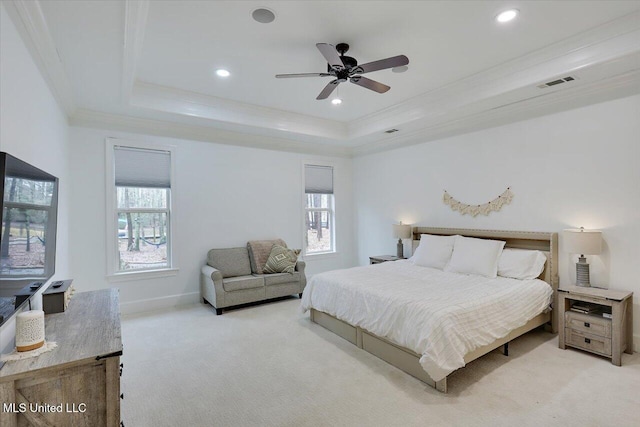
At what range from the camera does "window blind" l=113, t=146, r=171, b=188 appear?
4406 mm

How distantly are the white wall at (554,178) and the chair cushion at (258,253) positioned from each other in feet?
8.04

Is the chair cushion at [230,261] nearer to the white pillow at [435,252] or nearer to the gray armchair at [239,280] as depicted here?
the gray armchair at [239,280]

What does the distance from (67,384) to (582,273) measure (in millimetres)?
4410

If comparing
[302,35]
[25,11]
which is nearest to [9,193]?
[25,11]

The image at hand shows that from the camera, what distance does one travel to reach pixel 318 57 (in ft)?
10.7

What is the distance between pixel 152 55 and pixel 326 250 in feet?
14.7

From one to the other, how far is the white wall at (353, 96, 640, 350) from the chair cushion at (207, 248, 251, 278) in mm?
2815

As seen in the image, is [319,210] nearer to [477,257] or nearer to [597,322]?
[477,257]

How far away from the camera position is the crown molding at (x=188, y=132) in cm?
417

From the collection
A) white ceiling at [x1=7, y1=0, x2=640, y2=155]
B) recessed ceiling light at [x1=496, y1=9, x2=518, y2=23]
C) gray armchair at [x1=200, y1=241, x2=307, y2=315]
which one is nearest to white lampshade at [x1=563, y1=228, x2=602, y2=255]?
white ceiling at [x1=7, y1=0, x2=640, y2=155]

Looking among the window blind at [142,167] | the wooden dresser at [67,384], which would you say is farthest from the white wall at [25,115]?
the window blind at [142,167]

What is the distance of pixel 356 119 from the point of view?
5430 mm

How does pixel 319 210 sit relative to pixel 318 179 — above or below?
below

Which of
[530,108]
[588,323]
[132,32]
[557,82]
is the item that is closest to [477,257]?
[588,323]
